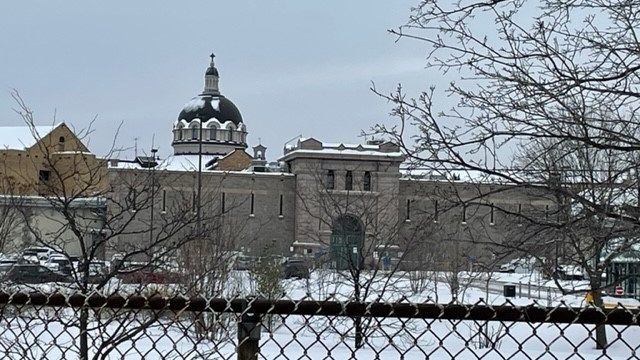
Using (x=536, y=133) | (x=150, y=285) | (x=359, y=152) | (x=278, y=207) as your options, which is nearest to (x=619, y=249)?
(x=536, y=133)

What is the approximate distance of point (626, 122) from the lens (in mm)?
6930

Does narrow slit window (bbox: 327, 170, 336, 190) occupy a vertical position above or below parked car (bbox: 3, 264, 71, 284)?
above

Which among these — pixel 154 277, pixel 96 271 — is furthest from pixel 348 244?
pixel 96 271

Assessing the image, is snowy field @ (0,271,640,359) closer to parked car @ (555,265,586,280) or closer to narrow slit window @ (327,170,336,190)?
parked car @ (555,265,586,280)

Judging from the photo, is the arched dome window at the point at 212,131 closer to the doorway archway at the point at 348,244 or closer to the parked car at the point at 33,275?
the doorway archway at the point at 348,244

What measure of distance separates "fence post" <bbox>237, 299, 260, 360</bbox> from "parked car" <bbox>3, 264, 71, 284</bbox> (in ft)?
25.1

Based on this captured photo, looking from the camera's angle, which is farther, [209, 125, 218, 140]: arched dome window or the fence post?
[209, 125, 218, 140]: arched dome window

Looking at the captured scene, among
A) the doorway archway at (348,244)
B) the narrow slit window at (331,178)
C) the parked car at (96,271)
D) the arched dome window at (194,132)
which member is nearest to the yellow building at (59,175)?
the parked car at (96,271)

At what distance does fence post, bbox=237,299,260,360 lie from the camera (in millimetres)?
3365

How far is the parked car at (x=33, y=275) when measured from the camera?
1134 cm

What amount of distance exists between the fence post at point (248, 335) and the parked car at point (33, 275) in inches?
301

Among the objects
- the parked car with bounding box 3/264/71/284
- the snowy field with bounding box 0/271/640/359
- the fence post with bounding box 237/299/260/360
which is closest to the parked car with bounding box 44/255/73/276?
the parked car with bounding box 3/264/71/284

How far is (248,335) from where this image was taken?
3.37 m

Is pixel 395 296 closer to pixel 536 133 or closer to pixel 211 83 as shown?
pixel 536 133
